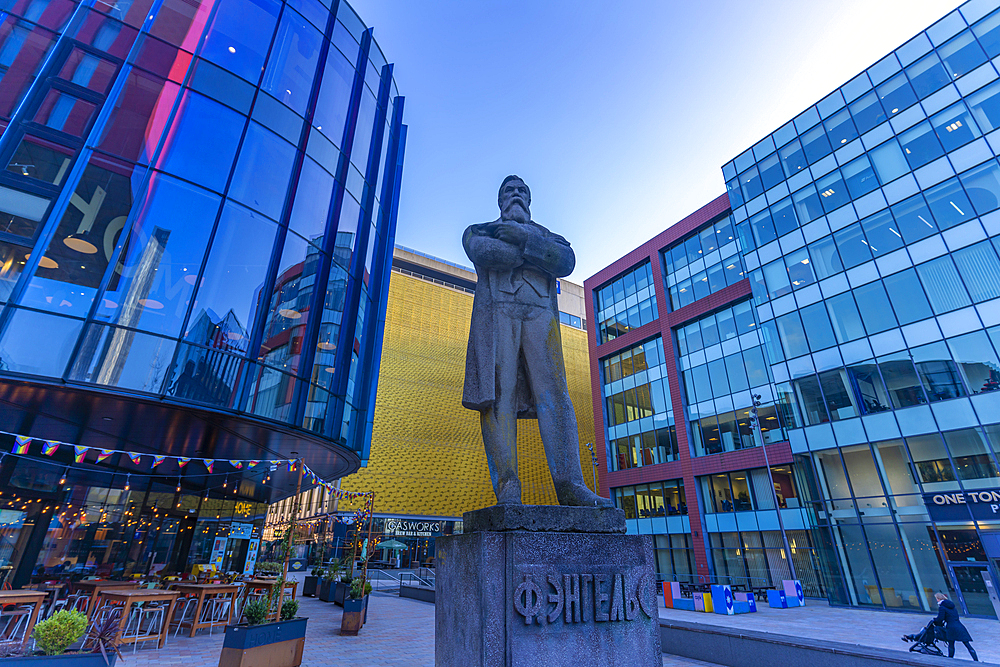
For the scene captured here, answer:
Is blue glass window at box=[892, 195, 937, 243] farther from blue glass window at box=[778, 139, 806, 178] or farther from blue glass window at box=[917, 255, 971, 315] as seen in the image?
blue glass window at box=[778, 139, 806, 178]

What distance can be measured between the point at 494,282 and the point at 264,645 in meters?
7.51

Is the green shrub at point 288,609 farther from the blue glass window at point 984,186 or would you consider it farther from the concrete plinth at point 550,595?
the blue glass window at point 984,186

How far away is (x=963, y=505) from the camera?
736 inches

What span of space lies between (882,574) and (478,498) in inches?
1291

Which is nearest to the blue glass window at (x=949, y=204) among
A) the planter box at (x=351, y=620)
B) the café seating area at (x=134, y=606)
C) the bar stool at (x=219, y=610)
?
the planter box at (x=351, y=620)

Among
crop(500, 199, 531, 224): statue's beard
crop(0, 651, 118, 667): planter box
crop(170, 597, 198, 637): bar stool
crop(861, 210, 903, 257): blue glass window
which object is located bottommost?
crop(170, 597, 198, 637): bar stool

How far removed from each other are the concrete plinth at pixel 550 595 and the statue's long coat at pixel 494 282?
1131 mm

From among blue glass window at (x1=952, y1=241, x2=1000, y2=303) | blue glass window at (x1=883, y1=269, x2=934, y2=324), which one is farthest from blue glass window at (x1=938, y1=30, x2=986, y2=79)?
blue glass window at (x1=883, y1=269, x2=934, y2=324)

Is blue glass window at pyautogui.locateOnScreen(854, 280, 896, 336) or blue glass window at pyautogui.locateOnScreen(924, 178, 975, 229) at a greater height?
blue glass window at pyautogui.locateOnScreen(924, 178, 975, 229)

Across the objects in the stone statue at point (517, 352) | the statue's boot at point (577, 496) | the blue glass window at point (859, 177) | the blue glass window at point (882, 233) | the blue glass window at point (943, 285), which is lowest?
the statue's boot at point (577, 496)

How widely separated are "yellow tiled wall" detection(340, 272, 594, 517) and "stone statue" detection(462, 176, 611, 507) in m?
41.0

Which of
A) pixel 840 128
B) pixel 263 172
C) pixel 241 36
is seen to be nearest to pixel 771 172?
pixel 840 128

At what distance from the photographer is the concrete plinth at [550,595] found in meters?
3.25

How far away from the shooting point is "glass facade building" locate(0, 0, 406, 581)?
1083 cm
